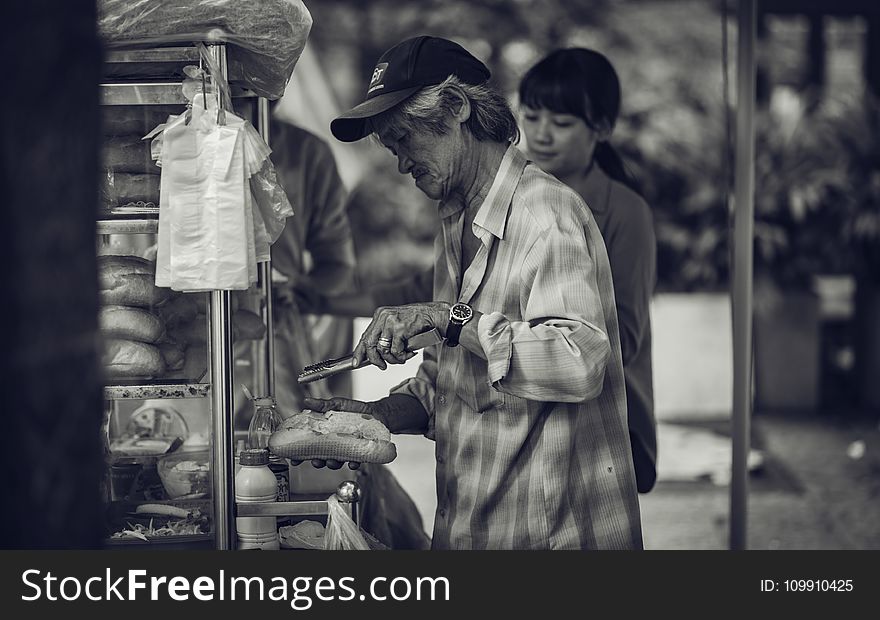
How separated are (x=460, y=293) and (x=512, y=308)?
191 mm

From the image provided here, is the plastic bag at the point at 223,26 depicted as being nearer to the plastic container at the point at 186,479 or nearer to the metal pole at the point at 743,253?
the plastic container at the point at 186,479

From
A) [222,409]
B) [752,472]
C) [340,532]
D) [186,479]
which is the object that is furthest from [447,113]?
[752,472]

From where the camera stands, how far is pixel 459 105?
2.32m

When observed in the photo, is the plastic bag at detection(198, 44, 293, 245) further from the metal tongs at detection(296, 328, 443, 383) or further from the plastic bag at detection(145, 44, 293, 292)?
the metal tongs at detection(296, 328, 443, 383)

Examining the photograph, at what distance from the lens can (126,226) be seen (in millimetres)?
2344

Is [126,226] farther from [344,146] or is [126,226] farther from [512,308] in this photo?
[344,146]

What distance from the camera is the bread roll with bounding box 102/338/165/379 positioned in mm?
2420

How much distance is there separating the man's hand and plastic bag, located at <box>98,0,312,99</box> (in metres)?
0.63

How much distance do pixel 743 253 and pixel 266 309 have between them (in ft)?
5.41

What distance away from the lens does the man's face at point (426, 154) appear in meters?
2.33

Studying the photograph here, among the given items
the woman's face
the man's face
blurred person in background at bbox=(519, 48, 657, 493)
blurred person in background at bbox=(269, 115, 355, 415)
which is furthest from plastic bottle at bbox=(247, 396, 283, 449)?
the woman's face

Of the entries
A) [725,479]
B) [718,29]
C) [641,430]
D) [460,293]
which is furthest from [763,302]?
[460,293]

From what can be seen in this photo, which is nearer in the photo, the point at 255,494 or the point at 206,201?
the point at 206,201

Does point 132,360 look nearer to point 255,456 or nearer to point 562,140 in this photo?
point 255,456
